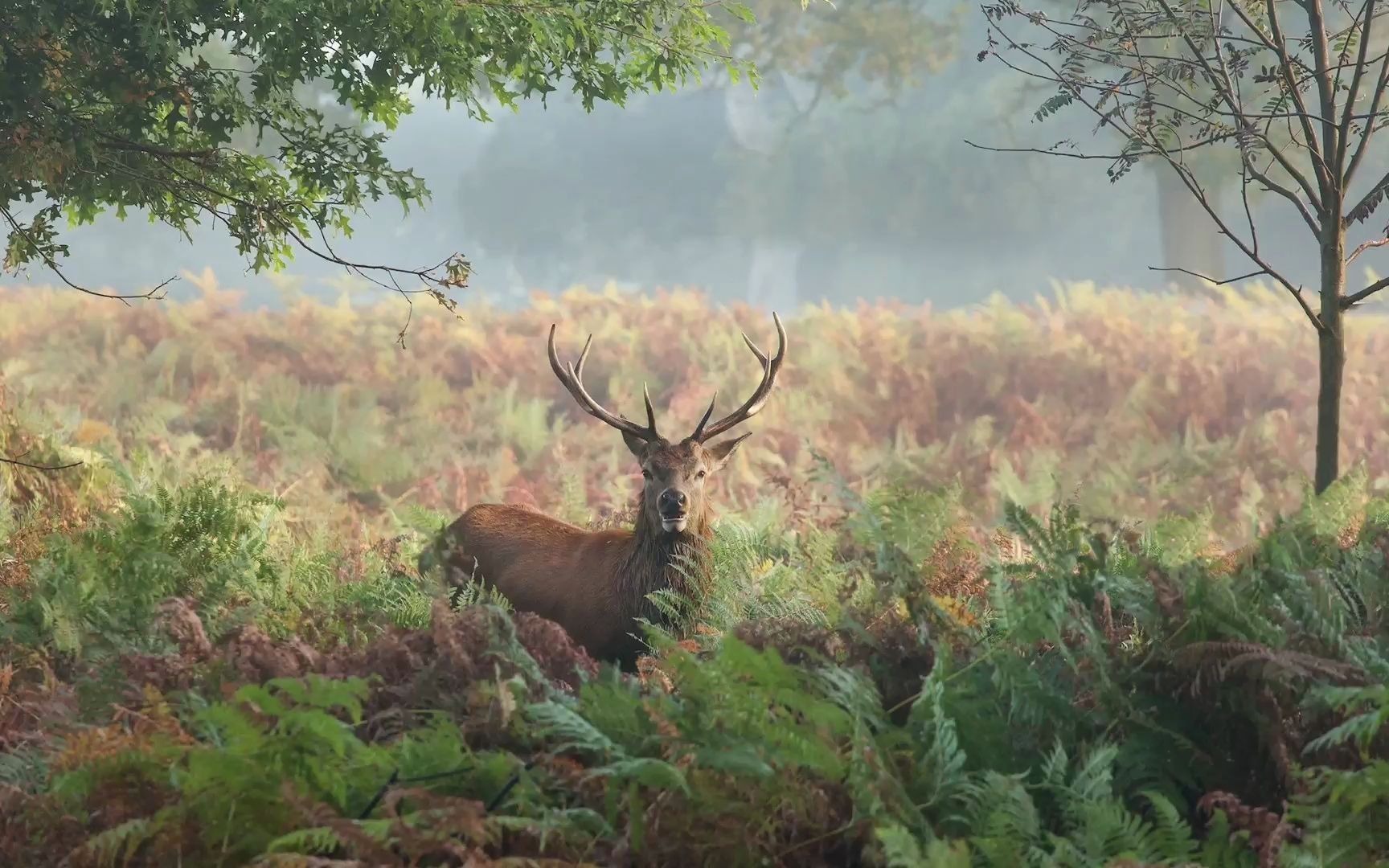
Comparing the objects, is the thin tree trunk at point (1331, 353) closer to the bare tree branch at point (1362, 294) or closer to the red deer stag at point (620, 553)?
the bare tree branch at point (1362, 294)

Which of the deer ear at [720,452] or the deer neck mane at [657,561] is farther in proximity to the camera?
the deer ear at [720,452]

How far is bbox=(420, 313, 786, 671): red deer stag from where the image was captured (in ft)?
23.1

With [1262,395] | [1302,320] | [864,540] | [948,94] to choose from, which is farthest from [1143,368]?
[948,94]

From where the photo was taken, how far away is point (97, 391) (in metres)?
17.9

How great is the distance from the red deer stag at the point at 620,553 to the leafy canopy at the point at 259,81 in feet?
4.59

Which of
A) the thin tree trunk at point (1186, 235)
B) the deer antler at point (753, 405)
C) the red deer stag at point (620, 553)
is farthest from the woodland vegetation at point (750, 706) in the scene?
the thin tree trunk at point (1186, 235)

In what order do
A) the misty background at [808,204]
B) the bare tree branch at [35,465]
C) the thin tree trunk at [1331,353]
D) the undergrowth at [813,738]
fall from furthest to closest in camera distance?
the misty background at [808,204]
the bare tree branch at [35,465]
the thin tree trunk at [1331,353]
the undergrowth at [813,738]

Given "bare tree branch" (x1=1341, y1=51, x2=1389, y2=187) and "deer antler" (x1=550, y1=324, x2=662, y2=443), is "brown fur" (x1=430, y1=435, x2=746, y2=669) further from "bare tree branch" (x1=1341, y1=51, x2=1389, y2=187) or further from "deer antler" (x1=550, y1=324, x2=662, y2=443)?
"bare tree branch" (x1=1341, y1=51, x2=1389, y2=187)

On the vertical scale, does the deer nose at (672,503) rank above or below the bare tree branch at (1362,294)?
below

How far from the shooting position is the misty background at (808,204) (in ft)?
206

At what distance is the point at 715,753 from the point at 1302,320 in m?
20.0

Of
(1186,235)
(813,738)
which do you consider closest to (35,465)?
(813,738)

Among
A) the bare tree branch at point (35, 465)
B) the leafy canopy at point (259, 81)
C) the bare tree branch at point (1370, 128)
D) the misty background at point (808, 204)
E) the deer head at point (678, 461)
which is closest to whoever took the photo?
the bare tree branch at point (1370, 128)

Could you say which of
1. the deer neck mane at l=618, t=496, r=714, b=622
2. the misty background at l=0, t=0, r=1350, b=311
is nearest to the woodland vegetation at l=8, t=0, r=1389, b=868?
the deer neck mane at l=618, t=496, r=714, b=622
